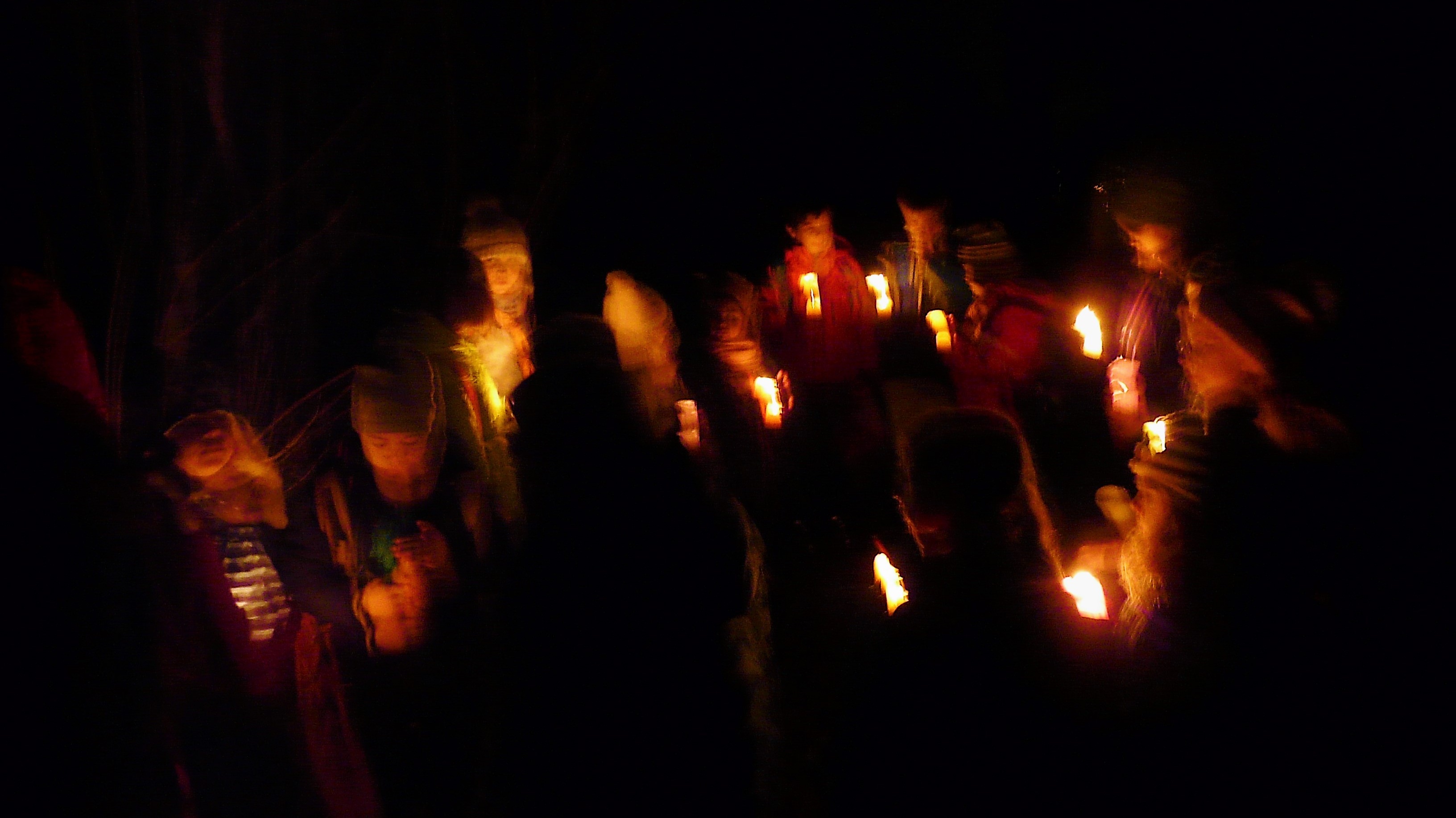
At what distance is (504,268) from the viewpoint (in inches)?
148

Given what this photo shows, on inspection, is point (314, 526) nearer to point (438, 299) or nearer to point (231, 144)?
point (438, 299)

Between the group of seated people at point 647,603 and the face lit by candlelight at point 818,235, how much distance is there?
145 cm

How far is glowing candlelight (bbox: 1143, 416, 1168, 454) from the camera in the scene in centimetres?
259

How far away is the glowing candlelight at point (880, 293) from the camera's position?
410 centimetres

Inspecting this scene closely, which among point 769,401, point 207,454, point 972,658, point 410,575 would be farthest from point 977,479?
point 207,454

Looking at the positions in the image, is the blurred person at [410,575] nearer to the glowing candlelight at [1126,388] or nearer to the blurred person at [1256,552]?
the blurred person at [1256,552]

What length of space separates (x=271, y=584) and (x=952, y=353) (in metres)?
3.03

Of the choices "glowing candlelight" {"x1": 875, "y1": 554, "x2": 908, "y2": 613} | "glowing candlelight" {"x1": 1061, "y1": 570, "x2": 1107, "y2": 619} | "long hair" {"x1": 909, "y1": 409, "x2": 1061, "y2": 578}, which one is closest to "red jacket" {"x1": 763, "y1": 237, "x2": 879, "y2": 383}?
"glowing candlelight" {"x1": 875, "y1": 554, "x2": 908, "y2": 613}

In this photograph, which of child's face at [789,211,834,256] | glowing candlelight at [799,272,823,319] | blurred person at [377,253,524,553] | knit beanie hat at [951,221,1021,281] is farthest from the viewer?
child's face at [789,211,834,256]

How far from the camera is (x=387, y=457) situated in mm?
2674

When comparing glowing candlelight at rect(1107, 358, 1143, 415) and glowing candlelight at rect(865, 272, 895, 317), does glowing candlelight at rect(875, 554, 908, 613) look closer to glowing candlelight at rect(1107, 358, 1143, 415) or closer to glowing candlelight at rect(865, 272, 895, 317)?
glowing candlelight at rect(1107, 358, 1143, 415)

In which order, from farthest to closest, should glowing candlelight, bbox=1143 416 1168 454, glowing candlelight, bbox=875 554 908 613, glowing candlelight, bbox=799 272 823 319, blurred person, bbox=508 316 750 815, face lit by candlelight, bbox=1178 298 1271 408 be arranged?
glowing candlelight, bbox=799 272 823 319, glowing candlelight, bbox=1143 416 1168 454, glowing candlelight, bbox=875 554 908 613, face lit by candlelight, bbox=1178 298 1271 408, blurred person, bbox=508 316 750 815

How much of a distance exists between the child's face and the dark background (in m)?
0.84

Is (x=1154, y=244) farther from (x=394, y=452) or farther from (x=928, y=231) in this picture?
(x=394, y=452)
